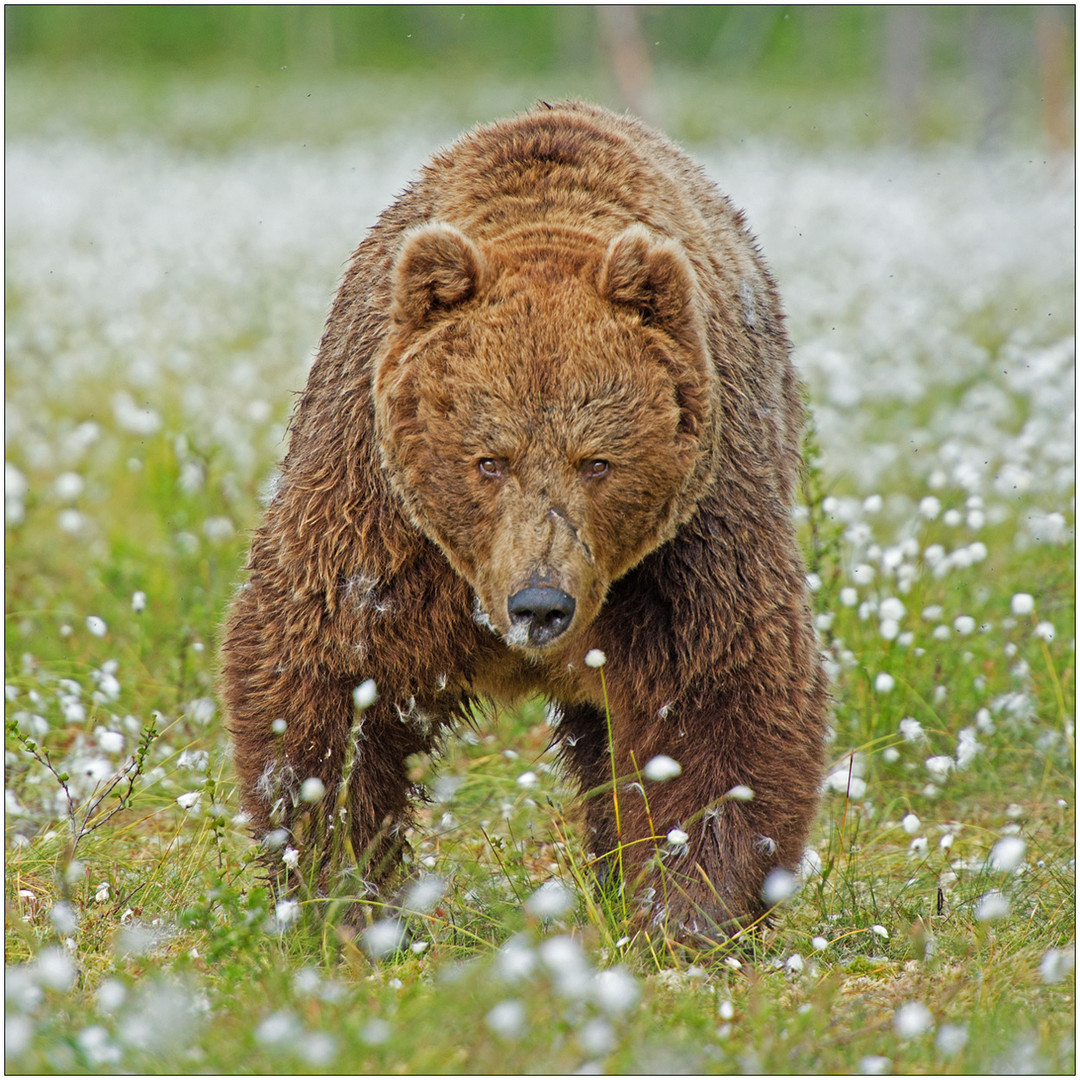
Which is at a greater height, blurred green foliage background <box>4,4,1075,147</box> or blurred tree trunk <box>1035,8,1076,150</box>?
blurred tree trunk <box>1035,8,1076,150</box>

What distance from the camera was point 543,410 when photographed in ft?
11.5

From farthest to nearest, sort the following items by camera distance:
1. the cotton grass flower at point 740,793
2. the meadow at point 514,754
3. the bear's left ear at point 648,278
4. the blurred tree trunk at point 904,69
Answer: the blurred tree trunk at point 904,69 < the bear's left ear at point 648,278 < the cotton grass flower at point 740,793 < the meadow at point 514,754

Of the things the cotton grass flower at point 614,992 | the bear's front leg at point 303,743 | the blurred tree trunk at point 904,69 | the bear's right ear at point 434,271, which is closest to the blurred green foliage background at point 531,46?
the blurred tree trunk at point 904,69

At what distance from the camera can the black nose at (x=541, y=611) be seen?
10.9 ft

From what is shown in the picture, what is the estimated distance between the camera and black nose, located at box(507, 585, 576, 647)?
10.9 feet

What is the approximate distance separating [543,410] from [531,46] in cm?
3901

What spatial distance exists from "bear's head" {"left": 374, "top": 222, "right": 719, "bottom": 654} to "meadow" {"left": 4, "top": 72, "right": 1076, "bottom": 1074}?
82 cm

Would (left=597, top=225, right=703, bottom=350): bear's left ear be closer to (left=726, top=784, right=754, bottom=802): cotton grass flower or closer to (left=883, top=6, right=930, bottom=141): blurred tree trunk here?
(left=726, top=784, right=754, bottom=802): cotton grass flower

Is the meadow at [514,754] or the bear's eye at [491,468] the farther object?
the bear's eye at [491,468]

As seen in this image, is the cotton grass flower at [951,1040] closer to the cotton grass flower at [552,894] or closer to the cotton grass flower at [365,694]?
the cotton grass flower at [552,894]

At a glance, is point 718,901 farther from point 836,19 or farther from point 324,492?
point 836,19

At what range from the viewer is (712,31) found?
130ft

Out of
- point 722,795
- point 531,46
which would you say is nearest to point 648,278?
point 722,795

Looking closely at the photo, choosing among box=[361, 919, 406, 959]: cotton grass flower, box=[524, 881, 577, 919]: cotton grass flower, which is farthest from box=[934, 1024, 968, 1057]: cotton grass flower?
box=[361, 919, 406, 959]: cotton grass flower
